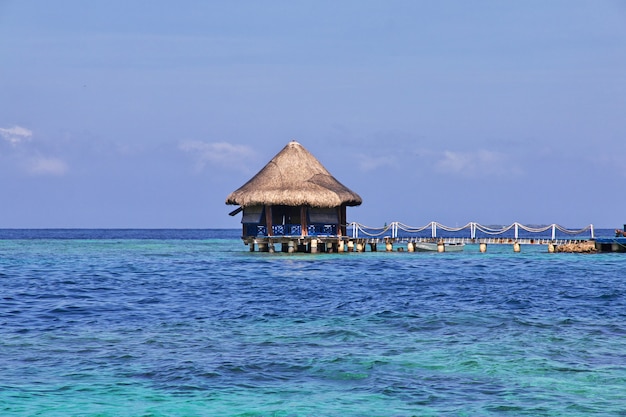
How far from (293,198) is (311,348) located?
2693 cm

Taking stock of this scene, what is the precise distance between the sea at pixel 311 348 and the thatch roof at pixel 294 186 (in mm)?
14197

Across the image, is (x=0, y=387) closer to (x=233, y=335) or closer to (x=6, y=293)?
(x=233, y=335)

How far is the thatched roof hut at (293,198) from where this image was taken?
134 ft

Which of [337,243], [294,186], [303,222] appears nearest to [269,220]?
[303,222]

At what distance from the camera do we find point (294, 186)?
1622 inches

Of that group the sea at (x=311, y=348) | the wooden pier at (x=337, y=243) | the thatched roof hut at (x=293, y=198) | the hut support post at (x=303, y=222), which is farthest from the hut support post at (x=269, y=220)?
the sea at (x=311, y=348)

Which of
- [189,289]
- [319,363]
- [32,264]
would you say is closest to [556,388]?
[319,363]

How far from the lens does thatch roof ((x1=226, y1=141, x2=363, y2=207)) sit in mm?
40562

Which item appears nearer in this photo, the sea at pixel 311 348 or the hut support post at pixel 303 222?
the sea at pixel 311 348

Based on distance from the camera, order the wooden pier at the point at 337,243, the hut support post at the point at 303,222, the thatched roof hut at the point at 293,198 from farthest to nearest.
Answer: the wooden pier at the point at 337,243 → the hut support post at the point at 303,222 → the thatched roof hut at the point at 293,198

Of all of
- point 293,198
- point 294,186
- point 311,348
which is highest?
point 294,186

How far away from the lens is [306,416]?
9430 millimetres

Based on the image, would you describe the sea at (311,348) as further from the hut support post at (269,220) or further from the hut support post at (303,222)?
the hut support post at (269,220)

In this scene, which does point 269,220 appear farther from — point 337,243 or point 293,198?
point 337,243
